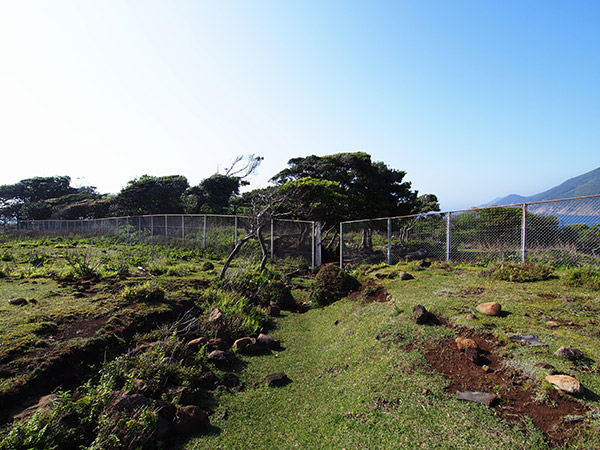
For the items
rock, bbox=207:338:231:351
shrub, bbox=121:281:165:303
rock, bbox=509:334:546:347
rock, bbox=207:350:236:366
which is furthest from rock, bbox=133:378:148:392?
rock, bbox=509:334:546:347

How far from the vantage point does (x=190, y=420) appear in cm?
321

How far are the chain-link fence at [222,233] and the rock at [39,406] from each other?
8.45m

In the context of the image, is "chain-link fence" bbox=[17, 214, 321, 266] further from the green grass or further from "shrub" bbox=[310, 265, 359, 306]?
the green grass

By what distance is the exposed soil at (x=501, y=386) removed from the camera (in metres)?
2.48

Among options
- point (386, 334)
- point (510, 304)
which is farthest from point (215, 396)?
point (510, 304)

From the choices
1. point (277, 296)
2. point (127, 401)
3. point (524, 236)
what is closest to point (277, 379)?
point (127, 401)

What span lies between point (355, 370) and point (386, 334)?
0.81 meters

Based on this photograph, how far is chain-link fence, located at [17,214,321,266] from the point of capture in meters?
13.3

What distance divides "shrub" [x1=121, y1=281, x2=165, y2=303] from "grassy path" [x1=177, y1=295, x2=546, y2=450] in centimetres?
221

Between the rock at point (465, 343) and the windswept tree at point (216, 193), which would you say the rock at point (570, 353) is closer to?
the rock at point (465, 343)

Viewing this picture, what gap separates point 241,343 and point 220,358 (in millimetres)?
644

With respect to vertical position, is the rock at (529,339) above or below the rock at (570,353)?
below

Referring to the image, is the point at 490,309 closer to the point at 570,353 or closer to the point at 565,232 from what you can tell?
the point at 570,353

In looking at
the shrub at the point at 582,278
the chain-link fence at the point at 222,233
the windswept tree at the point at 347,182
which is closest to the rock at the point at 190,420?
the shrub at the point at 582,278
